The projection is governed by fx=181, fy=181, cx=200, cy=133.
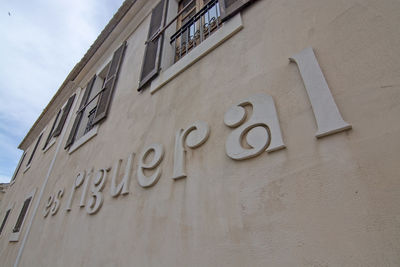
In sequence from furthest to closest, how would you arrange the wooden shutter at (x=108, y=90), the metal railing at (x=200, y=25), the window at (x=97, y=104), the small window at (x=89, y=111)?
the small window at (x=89, y=111)
the window at (x=97, y=104)
the wooden shutter at (x=108, y=90)
the metal railing at (x=200, y=25)

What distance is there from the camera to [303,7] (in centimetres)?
134

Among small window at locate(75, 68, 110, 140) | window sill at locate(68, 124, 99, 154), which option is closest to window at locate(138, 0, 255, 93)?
window sill at locate(68, 124, 99, 154)

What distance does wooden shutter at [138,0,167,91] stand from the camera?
8.16 ft

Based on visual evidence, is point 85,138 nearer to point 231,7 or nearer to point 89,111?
point 89,111

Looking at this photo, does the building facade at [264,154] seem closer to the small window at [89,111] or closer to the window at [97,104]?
the window at [97,104]

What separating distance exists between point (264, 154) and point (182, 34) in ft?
8.27

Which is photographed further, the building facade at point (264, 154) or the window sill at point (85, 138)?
the window sill at point (85, 138)

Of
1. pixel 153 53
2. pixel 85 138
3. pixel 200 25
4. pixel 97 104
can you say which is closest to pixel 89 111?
pixel 97 104

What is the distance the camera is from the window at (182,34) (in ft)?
5.92

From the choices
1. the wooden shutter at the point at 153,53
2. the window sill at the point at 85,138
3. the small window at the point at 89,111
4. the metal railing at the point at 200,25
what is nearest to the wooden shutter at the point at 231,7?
the metal railing at the point at 200,25

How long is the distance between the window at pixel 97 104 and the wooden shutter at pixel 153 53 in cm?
104

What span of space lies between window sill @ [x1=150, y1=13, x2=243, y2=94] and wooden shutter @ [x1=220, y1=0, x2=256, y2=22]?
0.17 feet

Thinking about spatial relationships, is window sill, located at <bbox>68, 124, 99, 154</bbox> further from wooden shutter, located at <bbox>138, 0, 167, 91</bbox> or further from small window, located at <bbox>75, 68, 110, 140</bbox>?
A: wooden shutter, located at <bbox>138, 0, 167, 91</bbox>

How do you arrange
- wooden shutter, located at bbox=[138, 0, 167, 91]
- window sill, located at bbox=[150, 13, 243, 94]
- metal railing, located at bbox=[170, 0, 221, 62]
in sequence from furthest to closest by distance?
wooden shutter, located at bbox=[138, 0, 167, 91], metal railing, located at bbox=[170, 0, 221, 62], window sill, located at bbox=[150, 13, 243, 94]
